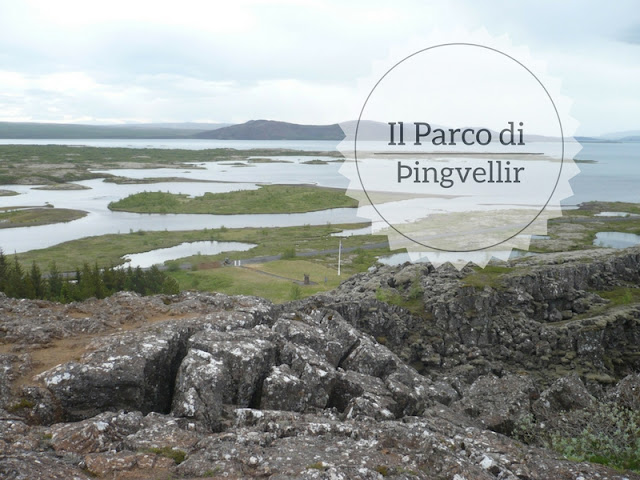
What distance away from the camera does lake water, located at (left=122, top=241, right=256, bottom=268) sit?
265ft

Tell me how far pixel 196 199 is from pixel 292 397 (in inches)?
5240

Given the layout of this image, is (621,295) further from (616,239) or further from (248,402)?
(616,239)

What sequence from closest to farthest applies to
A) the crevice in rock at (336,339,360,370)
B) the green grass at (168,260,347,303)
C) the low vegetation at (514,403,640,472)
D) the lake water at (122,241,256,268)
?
the low vegetation at (514,403,640,472), the crevice in rock at (336,339,360,370), the green grass at (168,260,347,303), the lake water at (122,241,256,268)

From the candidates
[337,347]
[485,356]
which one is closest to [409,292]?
[485,356]

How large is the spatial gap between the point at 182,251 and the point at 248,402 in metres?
75.9

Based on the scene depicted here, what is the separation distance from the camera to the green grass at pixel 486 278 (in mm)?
37056

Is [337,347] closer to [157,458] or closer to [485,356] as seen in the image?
[157,458]

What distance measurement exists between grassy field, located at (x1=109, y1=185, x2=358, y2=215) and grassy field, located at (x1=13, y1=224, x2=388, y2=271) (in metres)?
27.3

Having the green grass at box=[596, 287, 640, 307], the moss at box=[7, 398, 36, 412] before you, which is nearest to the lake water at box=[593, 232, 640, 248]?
the green grass at box=[596, 287, 640, 307]

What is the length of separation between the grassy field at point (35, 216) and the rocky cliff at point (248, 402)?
9804 centimetres

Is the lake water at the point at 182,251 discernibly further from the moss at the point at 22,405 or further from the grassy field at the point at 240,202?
the moss at the point at 22,405

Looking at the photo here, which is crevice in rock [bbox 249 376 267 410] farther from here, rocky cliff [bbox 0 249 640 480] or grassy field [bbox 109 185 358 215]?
grassy field [bbox 109 185 358 215]

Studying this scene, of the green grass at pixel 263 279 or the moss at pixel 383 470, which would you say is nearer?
the moss at pixel 383 470

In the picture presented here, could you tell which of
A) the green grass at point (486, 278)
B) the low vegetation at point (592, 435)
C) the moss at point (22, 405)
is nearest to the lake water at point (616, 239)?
the green grass at point (486, 278)
